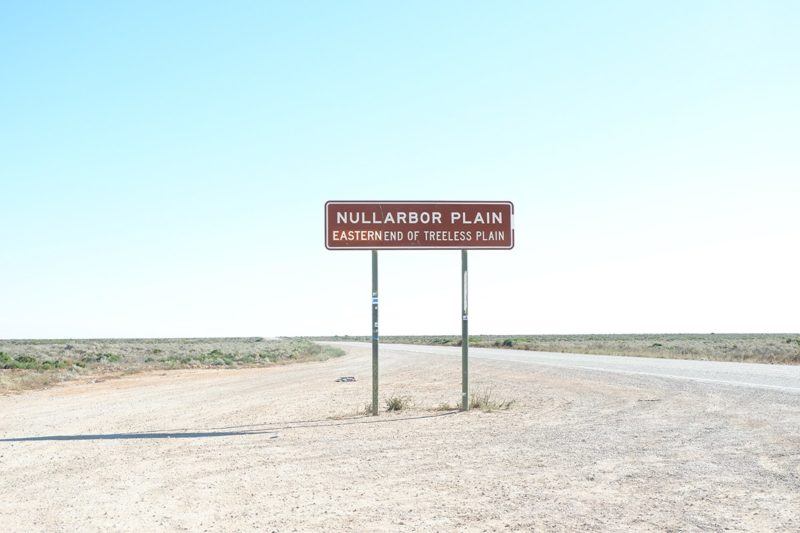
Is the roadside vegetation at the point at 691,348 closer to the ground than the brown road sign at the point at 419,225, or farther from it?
closer to the ground

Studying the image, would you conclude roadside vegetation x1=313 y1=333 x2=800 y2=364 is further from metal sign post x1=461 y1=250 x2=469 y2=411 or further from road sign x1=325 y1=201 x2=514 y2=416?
road sign x1=325 y1=201 x2=514 y2=416

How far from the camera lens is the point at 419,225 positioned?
14.9 metres

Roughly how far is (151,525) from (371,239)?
8.88 meters

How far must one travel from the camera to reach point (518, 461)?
9.21 m

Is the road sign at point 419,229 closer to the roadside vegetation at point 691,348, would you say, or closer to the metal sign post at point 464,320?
the metal sign post at point 464,320

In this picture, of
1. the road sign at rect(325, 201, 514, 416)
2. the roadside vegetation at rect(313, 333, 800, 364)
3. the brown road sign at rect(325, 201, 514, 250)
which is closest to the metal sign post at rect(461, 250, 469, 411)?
the road sign at rect(325, 201, 514, 416)

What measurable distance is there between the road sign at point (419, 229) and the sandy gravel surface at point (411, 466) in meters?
2.74

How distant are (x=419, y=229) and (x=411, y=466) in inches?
263

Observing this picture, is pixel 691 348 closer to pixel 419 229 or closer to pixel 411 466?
pixel 419 229

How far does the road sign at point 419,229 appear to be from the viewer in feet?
48.3

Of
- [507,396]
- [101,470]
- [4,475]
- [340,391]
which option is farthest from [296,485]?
[340,391]

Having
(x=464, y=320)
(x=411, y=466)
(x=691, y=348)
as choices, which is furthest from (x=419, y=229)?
(x=691, y=348)

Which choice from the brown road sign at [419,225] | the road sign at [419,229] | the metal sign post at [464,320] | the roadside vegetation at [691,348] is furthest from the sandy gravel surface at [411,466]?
the roadside vegetation at [691,348]

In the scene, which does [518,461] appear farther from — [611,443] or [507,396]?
[507,396]
